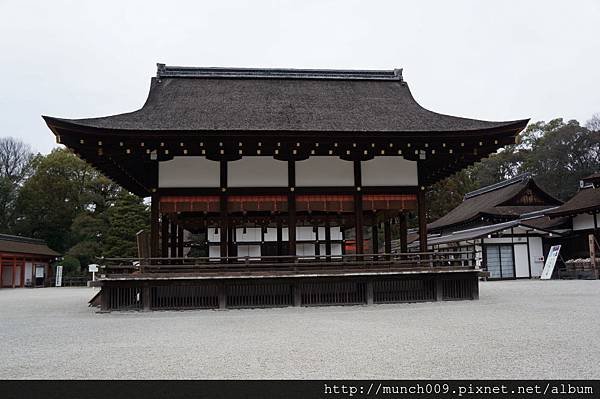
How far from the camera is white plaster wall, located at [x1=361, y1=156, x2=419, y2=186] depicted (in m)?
14.3

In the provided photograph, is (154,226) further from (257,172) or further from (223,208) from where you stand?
(257,172)

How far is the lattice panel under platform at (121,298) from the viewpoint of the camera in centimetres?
1241

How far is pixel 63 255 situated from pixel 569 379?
132 feet

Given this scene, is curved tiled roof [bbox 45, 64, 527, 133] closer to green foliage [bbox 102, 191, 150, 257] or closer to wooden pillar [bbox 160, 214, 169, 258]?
wooden pillar [bbox 160, 214, 169, 258]

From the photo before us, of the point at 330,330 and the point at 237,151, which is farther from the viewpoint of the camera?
the point at 237,151

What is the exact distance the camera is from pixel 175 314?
38.0 feet

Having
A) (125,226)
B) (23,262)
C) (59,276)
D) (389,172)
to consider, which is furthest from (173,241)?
(23,262)

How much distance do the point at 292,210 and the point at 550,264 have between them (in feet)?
60.1

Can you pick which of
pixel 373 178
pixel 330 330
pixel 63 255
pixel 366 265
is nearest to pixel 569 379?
pixel 330 330

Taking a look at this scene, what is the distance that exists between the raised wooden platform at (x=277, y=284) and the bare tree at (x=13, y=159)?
3975 cm

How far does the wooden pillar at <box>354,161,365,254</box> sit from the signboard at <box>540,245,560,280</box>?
16.4 metres

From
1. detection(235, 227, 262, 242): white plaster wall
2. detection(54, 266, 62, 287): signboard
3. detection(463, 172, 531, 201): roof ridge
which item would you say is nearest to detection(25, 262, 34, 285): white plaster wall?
detection(54, 266, 62, 287): signboard

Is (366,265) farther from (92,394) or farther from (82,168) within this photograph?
(82,168)

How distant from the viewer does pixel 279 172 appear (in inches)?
552
